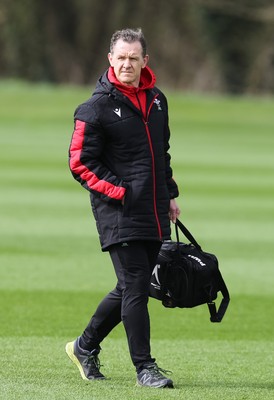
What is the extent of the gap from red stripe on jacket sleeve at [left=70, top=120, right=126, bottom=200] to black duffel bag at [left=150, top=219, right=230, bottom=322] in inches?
23.1

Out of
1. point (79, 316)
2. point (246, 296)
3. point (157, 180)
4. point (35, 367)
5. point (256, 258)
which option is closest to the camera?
point (157, 180)

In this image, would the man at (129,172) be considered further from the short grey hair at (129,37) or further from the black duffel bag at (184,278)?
the black duffel bag at (184,278)

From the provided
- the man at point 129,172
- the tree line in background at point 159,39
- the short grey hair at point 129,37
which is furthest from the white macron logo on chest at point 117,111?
the tree line in background at point 159,39

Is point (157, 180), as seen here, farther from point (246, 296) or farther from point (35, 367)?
point (246, 296)

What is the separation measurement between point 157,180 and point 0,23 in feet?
195

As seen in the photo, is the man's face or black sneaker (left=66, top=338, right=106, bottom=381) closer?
the man's face

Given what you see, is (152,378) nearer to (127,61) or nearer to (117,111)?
(117,111)

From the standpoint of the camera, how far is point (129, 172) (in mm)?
7230

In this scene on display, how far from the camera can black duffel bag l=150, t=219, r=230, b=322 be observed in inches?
294

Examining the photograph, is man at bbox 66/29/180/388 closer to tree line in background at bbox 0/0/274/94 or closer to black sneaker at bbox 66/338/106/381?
black sneaker at bbox 66/338/106/381

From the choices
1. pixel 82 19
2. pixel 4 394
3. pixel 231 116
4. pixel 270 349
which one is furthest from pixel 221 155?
pixel 82 19

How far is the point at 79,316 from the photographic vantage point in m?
10.3

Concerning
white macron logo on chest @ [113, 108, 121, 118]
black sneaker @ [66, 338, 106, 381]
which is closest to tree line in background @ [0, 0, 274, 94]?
black sneaker @ [66, 338, 106, 381]

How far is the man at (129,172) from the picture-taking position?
7.20m
